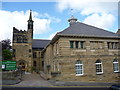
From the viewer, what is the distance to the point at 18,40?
4806cm

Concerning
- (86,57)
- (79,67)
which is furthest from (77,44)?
(79,67)

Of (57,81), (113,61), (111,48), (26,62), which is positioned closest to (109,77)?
(113,61)

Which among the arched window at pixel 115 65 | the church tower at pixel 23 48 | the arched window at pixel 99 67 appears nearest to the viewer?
the arched window at pixel 99 67

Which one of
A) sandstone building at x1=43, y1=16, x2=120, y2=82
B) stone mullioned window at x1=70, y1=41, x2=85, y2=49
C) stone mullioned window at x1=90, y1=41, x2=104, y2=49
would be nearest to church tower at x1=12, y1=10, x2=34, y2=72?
sandstone building at x1=43, y1=16, x2=120, y2=82

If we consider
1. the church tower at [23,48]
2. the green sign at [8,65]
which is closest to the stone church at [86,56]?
the green sign at [8,65]

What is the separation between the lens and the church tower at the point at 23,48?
46.5 metres

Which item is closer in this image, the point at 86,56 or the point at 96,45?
the point at 86,56

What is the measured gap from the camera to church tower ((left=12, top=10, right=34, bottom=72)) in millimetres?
46500

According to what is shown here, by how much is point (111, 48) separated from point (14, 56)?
3451cm

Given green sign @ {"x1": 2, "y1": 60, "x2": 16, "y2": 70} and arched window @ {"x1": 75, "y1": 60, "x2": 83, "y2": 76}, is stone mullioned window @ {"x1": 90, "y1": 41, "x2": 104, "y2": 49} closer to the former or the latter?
arched window @ {"x1": 75, "y1": 60, "x2": 83, "y2": 76}

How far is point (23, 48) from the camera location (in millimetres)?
47844

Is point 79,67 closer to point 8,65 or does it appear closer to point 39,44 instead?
point 8,65

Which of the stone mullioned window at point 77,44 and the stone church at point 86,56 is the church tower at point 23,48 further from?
the stone mullioned window at point 77,44

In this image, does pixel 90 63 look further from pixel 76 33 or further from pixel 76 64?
pixel 76 33
